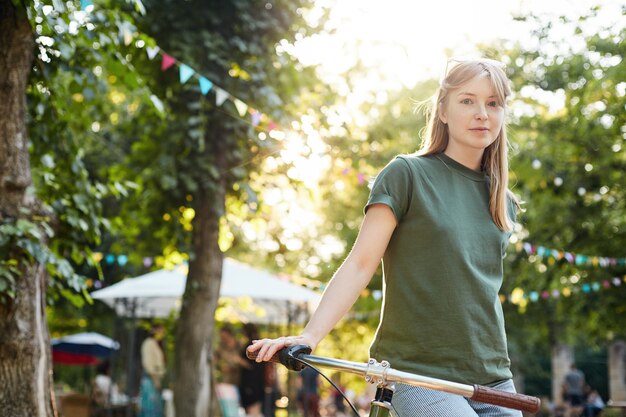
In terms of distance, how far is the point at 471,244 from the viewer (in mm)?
2541

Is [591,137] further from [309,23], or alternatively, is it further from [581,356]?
[581,356]

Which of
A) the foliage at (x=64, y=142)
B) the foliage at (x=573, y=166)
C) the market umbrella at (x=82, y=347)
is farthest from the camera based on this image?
the market umbrella at (x=82, y=347)

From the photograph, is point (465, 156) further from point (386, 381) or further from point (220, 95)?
point (220, 95)

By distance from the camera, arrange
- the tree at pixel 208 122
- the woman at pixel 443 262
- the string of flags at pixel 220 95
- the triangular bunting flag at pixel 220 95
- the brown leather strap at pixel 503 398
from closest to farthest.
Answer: the brown leather strap at pixel 503 398, the woman at pixel 443 262, the string of flags at pixel 220 95, the triangular bunting flag at pixel 220 95, the tree at pixel 208 122

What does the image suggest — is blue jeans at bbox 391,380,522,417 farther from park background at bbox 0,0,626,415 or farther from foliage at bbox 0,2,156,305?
foliage at bbox 0,2,156,305

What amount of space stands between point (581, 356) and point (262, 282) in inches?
1145

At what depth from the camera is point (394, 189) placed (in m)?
2.53

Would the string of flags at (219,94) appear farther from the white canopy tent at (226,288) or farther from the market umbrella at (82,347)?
the market umbrella at (82,347)

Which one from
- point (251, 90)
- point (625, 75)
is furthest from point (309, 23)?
point (625, 75)

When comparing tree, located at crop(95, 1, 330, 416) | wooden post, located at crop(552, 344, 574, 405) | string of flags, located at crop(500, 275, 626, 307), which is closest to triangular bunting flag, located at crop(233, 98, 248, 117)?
tree, located at crop(95, 1, 330, 416)

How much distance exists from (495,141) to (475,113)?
0.58ft

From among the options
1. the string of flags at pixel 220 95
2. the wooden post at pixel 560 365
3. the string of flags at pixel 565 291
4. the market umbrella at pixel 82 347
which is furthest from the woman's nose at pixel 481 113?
the wooden post at pixel 560 365

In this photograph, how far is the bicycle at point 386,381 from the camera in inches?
78.0

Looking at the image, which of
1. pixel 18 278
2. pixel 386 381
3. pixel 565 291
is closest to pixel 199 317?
pixel 18 278
